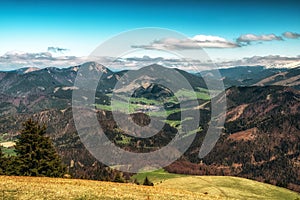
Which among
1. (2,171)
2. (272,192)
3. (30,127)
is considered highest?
(30,127)

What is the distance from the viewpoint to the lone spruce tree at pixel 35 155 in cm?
7950

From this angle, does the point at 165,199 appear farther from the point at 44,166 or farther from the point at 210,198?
the point at 44,166

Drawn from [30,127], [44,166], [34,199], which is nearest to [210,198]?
[34,199]

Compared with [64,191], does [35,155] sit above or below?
below

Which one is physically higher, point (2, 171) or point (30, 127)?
point (30, 127)

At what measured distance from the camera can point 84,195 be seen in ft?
168

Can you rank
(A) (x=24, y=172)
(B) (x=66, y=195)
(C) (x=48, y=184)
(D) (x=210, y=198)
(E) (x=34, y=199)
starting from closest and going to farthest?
1. (E) (x=34, y=199)
2. (B) (x=66, y=195)
3. (C) (x=48, y=184)
4. (D) (x=210, y=198)
5. (A) (x=24, y=172)

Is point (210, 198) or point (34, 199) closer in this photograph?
point (34, 199)

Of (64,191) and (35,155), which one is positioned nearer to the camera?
(64,191)

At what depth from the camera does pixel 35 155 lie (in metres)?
81.1

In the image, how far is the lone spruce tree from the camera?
79.5m

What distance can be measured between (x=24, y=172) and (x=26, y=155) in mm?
3906

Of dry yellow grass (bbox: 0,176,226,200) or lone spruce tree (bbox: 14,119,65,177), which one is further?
lone spruce tree (bbox: 14,119,65,177)

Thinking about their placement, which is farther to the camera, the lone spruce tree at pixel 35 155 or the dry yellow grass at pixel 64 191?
the lone spruce tree at pixel 35 155
